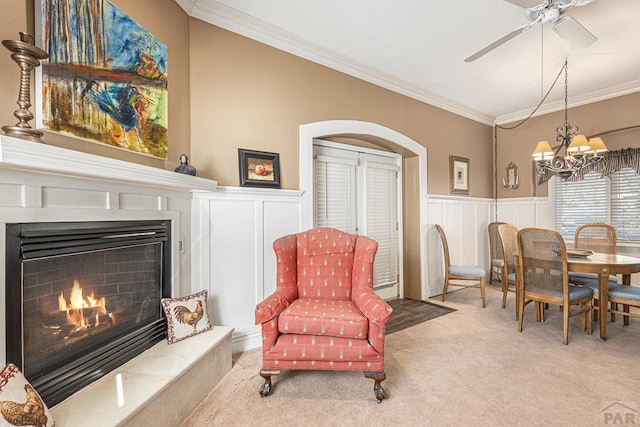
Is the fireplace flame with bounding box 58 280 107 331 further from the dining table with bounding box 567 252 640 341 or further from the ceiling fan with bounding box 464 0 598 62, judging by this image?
the dining table with bounding box 567 252 640 341

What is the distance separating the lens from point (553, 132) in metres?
4.60

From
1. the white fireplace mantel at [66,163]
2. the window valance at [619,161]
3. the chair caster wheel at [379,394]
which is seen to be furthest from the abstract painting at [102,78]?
the window valance at [619,161]

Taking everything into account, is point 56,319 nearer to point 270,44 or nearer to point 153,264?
point 153,264

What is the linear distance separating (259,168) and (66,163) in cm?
154

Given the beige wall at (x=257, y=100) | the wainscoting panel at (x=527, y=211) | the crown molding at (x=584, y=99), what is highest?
the crown molding at (x=584, y=99)

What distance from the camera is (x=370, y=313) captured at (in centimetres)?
187

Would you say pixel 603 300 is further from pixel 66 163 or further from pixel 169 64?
pixel 169 64

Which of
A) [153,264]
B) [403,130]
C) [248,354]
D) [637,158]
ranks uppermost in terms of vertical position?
[403,130]

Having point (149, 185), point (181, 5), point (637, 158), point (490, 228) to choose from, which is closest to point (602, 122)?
point (637, 158)

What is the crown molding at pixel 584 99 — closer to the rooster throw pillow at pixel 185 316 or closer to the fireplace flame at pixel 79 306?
the rooster throw pillow at pixel 185 316

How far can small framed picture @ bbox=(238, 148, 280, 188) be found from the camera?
256 centimetres

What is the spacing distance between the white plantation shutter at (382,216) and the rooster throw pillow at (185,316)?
2.25m

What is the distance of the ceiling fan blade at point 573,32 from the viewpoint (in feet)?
6.79

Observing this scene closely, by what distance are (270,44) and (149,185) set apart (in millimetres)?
1773
